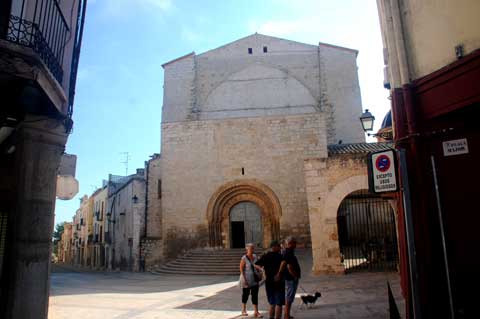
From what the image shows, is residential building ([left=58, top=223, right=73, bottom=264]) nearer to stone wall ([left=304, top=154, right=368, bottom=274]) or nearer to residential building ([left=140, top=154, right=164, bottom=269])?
residential building ([left=140, top=154, right=164, bottom=269])

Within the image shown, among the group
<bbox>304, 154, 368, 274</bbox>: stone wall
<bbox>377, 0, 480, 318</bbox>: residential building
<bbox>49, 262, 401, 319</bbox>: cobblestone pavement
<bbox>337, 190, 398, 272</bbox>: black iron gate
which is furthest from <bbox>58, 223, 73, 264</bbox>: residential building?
<bbox>377, 0, 480, 318</bbox>: residential building

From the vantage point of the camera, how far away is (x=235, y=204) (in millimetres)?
21141

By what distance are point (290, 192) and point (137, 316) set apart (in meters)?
13.8

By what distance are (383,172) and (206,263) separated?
14.8 meters

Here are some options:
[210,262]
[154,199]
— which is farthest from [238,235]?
[154,199]

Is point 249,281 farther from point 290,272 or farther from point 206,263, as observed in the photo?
point 206,263

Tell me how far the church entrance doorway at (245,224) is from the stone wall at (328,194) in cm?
819

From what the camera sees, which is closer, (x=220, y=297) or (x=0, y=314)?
(x=0, y=314)

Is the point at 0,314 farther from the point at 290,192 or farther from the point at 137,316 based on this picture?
the point at 290,192

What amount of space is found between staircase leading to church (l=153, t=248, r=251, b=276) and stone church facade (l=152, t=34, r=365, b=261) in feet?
4.24

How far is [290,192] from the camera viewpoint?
66.5ft

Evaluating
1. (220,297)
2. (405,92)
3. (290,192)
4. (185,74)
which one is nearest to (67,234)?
(185,74)

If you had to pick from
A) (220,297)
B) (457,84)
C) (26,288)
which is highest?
(457,84)

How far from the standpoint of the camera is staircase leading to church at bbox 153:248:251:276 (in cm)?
1692
